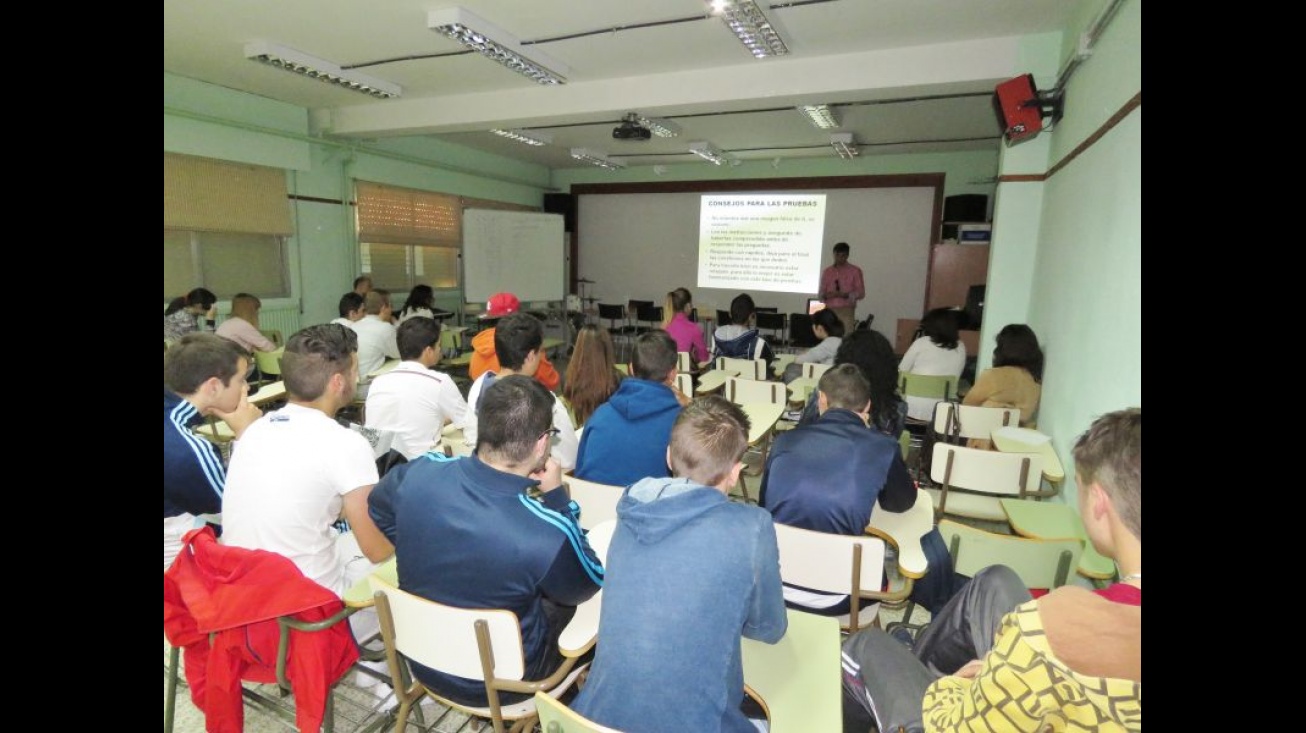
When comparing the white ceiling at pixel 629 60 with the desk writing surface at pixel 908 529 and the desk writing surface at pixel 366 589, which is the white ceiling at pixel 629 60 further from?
the desk writing surface at pixel 366 589

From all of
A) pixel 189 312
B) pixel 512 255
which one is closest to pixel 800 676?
pixel 189 312

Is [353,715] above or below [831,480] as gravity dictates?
below

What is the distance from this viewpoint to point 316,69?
5031 millimetres

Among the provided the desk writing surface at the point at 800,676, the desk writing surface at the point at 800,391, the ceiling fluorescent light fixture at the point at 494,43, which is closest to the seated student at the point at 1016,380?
the desk writing surface at the point at 800,391

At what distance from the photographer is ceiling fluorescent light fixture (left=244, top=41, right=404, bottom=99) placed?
4.64 m

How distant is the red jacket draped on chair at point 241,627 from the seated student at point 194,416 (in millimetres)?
228

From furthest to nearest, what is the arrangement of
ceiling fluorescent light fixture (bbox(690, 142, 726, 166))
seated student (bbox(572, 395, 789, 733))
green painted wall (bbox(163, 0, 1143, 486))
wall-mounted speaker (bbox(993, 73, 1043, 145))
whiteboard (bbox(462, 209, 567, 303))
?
whiteboard (bbox(462, 209, 567, 303)) < ceiling fluorescent light fixture (bbox(690, 142, 726, 166)) < wall-mounted speaker (bbox(993, 73, 1043, 145)) < green painted wall (bbox(163, 0, 1143, 486)) < seated student (bbox(572, 395, 789, 733))

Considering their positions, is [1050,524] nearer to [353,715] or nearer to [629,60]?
[353,715]

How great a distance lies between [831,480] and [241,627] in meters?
1.61

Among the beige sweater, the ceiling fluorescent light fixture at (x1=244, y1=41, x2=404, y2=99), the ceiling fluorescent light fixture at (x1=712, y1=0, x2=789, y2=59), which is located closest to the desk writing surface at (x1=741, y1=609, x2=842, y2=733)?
the beige sweater

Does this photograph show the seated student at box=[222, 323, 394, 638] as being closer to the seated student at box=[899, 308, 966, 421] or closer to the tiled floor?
the tiled floor

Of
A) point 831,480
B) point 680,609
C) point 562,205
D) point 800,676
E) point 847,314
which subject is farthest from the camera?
point 562,205

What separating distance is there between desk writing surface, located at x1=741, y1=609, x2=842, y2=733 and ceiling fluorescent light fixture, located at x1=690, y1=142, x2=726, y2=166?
7.54 meters
